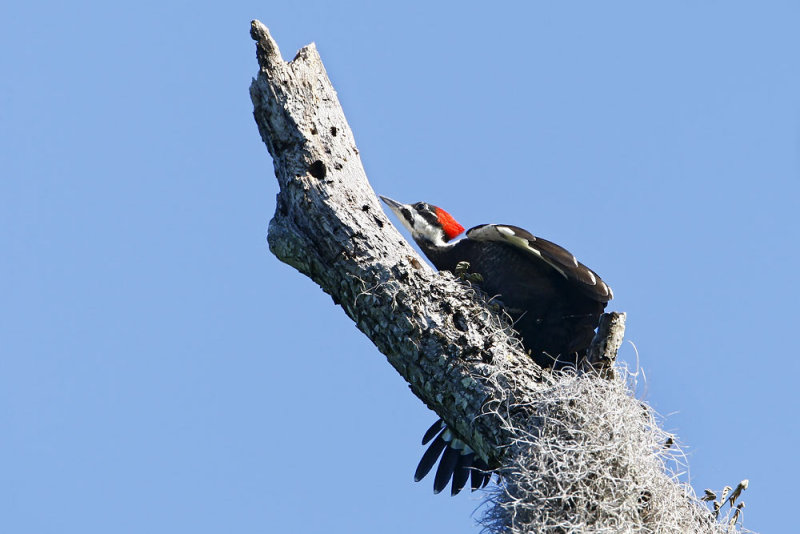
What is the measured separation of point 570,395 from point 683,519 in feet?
2.62

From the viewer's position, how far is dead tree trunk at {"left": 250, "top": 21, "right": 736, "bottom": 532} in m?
3.90

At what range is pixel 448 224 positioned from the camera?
555cm

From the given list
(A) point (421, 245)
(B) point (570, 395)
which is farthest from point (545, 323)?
(A) point (421, 245)

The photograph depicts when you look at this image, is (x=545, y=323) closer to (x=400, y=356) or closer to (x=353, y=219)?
(x=400, y=356)

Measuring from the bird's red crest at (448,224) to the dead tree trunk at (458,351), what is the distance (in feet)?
3.11

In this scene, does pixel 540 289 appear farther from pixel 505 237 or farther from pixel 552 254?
pixel 505 237

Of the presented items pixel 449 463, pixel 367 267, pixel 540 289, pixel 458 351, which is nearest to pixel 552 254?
pixel 540 289

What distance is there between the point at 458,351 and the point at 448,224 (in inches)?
58.7

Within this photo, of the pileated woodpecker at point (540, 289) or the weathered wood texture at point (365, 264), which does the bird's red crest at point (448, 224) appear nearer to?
the pileated woodpecker at point (540, 289)

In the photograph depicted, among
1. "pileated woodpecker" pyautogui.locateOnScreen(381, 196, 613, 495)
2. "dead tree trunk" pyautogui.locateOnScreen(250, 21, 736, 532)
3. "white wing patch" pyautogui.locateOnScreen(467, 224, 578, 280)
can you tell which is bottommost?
"dead tree trunk" pyautogui.locateOnScreen(250, 21, 736, 532)

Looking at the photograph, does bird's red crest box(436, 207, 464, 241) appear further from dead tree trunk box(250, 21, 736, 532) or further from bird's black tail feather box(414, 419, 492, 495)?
bird's black tail feather box(414, 419, 492, 495)

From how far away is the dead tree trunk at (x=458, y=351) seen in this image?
12.8ft

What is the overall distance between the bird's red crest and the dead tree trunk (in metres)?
0.95

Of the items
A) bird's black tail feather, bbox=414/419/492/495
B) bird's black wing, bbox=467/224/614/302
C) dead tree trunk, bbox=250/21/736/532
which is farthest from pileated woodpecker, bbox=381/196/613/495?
bird's black tail feather, bbox=414/419/492/495
